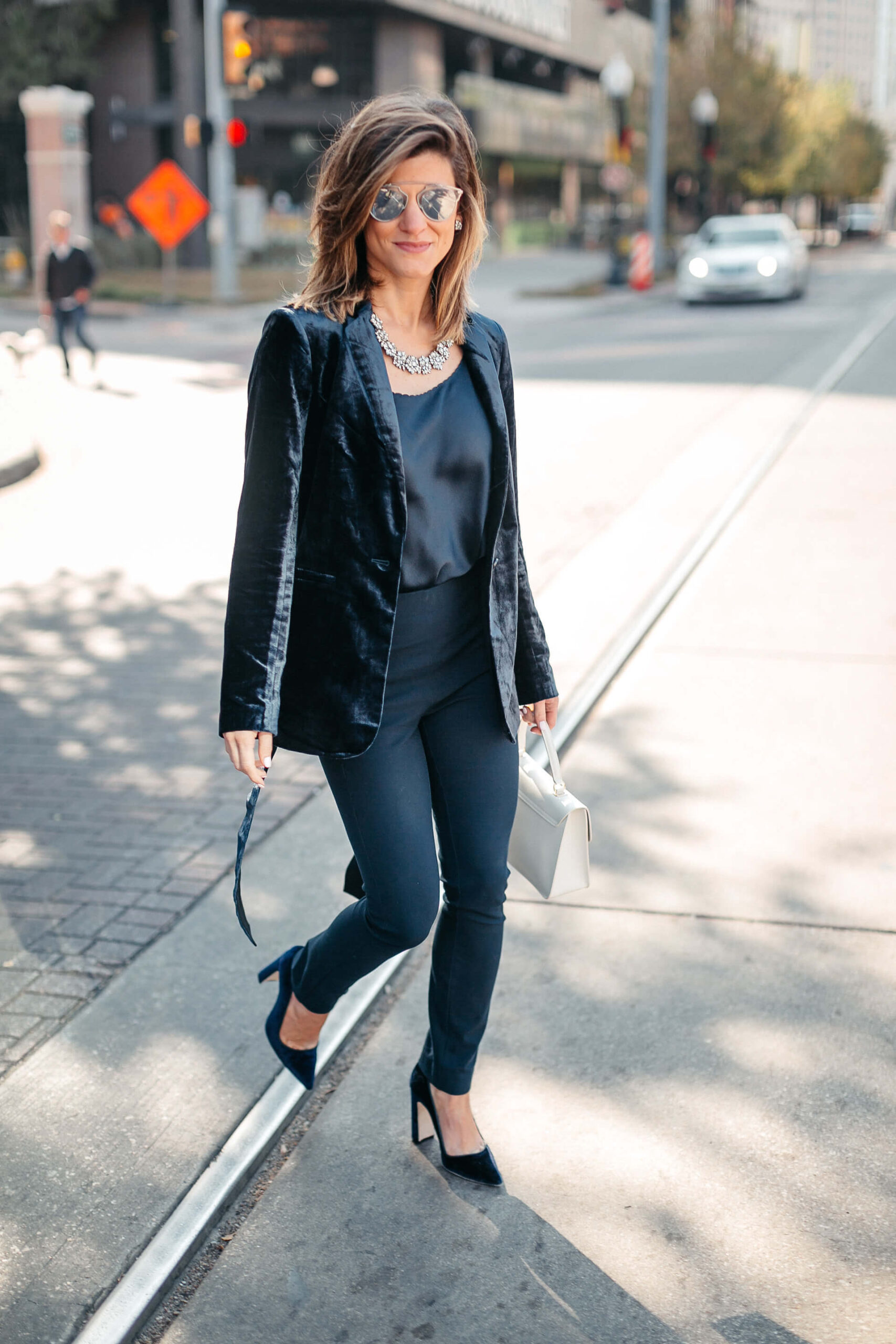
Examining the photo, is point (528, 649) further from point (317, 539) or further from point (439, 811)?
point (317, 539)

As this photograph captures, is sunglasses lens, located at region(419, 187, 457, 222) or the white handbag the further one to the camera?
the white handbag

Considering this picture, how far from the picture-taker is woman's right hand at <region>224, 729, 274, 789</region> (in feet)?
8.12

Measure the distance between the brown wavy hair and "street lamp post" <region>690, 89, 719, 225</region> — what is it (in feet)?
130

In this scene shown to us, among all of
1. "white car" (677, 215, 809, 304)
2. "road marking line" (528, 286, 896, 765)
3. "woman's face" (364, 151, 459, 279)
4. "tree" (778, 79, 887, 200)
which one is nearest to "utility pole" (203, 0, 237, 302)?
"white car" (677, 215, 809, 304)

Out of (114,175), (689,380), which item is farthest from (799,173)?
(689,380)

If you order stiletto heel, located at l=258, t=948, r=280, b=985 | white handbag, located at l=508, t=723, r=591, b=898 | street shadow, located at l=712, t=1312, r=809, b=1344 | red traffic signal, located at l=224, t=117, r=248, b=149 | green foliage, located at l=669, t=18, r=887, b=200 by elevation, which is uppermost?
green foliage, located at l=669, t=18, r=887, b=200

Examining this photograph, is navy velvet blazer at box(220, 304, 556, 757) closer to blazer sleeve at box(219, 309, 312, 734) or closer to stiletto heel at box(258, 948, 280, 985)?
blazer sleeve at box(219, 309, 312, 734)

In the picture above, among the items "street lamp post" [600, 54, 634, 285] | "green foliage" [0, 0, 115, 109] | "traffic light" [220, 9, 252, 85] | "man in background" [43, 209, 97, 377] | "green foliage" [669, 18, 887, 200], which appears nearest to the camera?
"man in background" [43, 209, 97, 377]

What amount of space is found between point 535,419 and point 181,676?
25.9 feet

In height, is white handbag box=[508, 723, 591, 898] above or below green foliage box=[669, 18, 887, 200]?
below

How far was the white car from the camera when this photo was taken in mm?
28281

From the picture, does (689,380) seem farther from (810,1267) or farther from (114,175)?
(114,175)

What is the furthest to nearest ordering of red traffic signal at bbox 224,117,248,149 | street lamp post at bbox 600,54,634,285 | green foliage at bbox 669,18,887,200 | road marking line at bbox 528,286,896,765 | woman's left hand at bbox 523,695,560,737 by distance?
1. green foliage at bbox 669,18,887,200
2. street lamp post at bbox 600,54,634,285
3. red traffic signal at bbox 224,117,248,149
4. road marking line at bbox 528,286,896,765
5. woman's left hand at bbox 523,695,560,737

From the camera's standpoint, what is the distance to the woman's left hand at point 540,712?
113 inches
